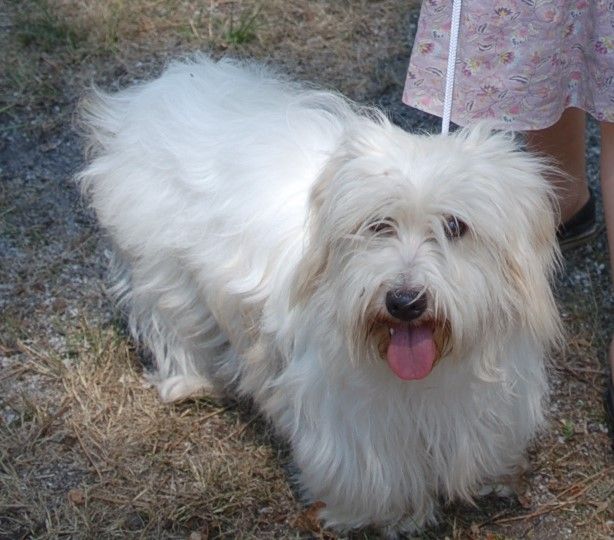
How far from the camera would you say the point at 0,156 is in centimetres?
381

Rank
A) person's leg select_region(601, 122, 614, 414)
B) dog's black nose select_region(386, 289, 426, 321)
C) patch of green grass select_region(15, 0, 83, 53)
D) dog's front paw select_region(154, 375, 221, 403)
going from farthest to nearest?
patch of green grass select_region(15, 0, 83, 53)
dog's front paw select_region(154, 375, 221, 403)
person's leg select_region(601, 122, 614, 414)
dog's black nose select_region(386, 289, 426, 321)

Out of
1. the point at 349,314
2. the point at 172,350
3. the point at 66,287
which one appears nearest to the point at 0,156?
the point at 66,287

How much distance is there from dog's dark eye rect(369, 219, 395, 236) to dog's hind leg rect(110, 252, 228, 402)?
0.78 metres

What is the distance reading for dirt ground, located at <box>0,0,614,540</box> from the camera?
111 inches

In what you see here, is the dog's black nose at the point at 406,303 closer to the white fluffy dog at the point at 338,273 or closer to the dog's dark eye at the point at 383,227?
the white fluffy dog at the point at 338,273

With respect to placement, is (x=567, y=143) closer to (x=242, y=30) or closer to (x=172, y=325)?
(x=172, y=325)

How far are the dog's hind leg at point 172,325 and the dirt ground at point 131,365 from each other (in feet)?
0.25

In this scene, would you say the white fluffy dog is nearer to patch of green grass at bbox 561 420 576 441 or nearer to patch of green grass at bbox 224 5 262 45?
patch of green grass at bbox 561 420 576 441

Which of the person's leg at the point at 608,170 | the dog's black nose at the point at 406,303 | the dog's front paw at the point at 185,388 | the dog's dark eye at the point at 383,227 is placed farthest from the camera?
the dog's front paw at the point at 185,388

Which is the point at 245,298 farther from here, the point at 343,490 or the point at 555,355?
the point at 555,355

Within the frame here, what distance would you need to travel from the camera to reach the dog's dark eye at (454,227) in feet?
6.71

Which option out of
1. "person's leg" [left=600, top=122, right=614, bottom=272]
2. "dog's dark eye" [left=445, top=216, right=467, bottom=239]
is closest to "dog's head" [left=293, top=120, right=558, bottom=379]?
"dog's dark eye" [left=445, top=216, right=467, bottom=239]

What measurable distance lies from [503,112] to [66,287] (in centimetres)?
152

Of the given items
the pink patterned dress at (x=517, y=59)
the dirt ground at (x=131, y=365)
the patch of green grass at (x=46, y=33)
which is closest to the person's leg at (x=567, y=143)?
the dirt ground at (x=131, y=365)
